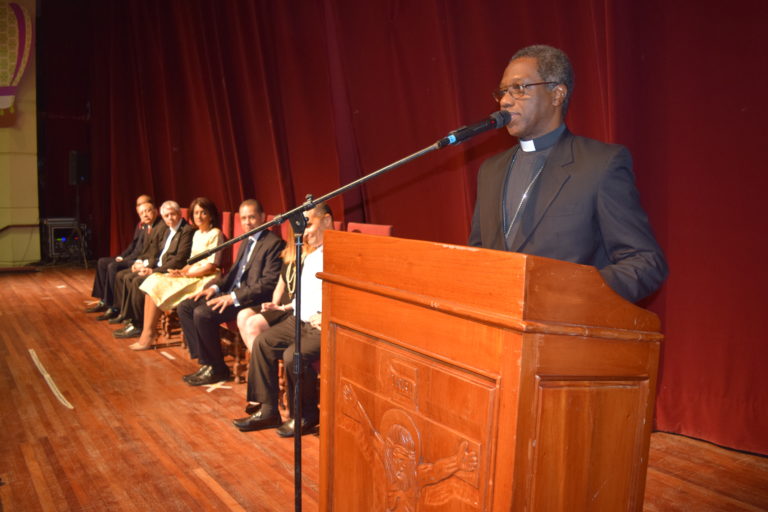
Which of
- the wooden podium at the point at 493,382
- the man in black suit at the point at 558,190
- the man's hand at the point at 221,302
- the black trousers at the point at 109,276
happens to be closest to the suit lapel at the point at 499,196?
the man in black suit at the point at 558,190

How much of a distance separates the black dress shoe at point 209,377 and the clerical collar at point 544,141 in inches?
108

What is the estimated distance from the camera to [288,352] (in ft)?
9.61

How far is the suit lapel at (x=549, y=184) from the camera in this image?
1.41 metres

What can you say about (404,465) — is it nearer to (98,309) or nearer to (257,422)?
(257,422)

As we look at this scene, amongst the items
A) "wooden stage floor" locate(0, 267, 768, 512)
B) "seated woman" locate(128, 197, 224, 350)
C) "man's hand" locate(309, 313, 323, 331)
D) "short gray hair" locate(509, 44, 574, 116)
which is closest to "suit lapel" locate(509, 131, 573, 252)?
"short gray hair" locate(509, 44, 574, 116)

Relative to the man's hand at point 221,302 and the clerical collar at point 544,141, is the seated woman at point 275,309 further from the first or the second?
the clerical collar at point 544,141

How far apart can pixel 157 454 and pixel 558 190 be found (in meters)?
2.12

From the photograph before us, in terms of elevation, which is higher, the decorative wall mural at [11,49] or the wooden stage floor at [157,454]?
the decorative wall mural at [11,49]

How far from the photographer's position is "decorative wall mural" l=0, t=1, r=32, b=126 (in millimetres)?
8469

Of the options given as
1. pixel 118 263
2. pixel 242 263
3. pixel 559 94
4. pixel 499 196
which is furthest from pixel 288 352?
Result: pixel 118 263

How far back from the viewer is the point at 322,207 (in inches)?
121

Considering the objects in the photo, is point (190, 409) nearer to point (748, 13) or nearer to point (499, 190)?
point (499, 190)

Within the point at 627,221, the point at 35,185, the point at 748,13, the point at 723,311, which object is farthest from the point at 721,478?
the point at 35,185

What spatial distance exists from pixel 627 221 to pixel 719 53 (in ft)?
4.64
